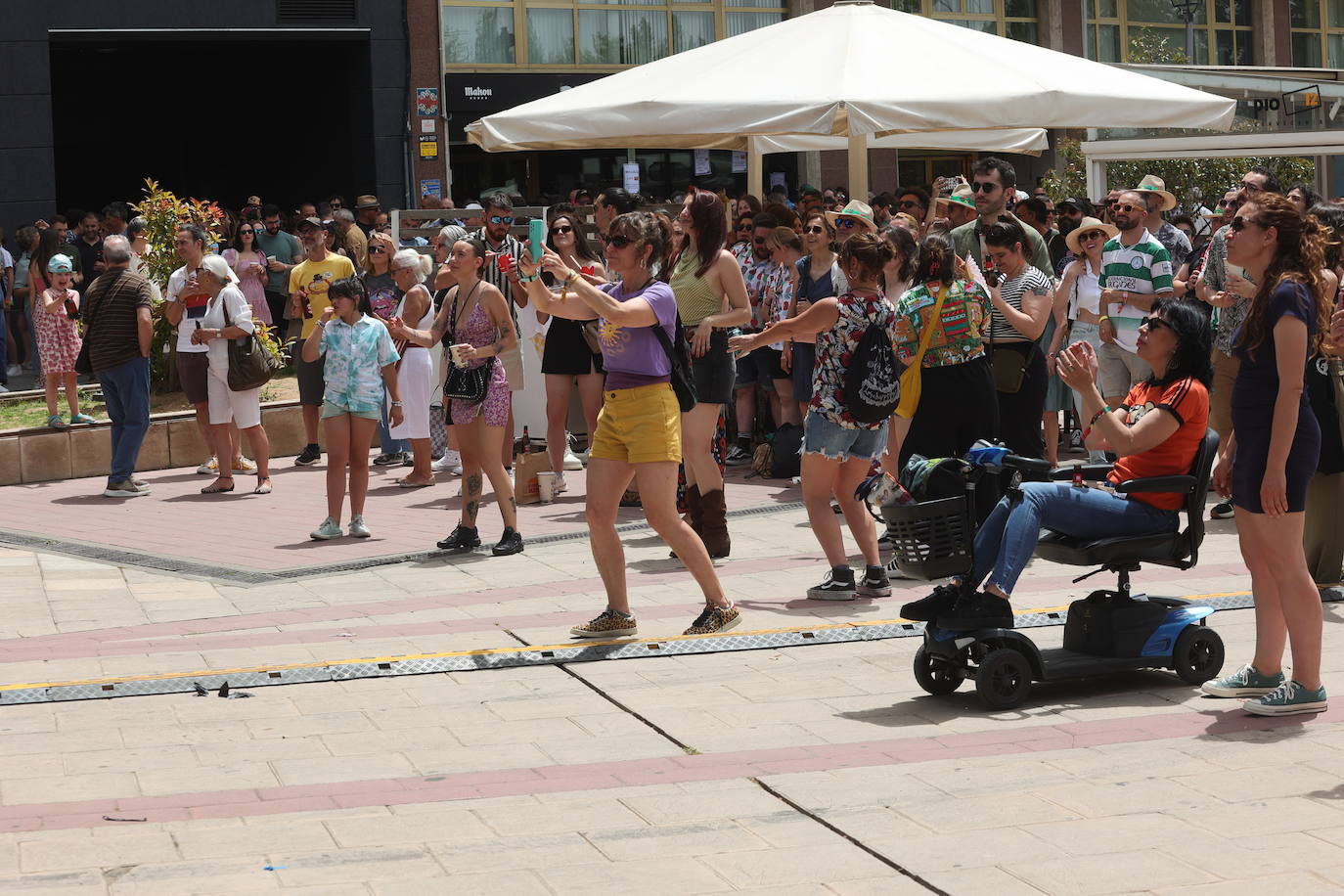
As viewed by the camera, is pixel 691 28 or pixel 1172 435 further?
pixel 691 28

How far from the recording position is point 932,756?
18.9 feet

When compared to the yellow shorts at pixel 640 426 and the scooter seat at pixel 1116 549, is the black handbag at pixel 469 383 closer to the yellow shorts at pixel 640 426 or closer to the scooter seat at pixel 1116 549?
the yellow shorts at pixel 640 426

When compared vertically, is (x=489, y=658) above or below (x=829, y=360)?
below

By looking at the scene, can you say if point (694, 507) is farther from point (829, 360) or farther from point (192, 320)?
point (192, 320)

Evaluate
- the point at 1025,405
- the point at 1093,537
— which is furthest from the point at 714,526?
the point at 1093,537

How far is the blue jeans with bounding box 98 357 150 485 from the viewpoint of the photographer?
1333 cm

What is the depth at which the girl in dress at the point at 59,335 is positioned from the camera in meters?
15.1

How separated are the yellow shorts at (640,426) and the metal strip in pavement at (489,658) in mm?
804

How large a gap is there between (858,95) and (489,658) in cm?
620

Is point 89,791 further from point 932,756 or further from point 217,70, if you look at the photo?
point 217,70

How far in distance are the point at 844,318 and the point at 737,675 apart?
2.16 metres

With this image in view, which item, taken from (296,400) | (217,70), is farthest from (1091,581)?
(217,70)

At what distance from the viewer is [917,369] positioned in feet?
28.3

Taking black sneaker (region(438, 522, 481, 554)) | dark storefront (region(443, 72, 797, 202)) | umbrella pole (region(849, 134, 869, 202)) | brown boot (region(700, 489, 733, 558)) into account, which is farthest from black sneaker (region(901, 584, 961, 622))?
dark storefront (region(443, 72, 797, 202))
